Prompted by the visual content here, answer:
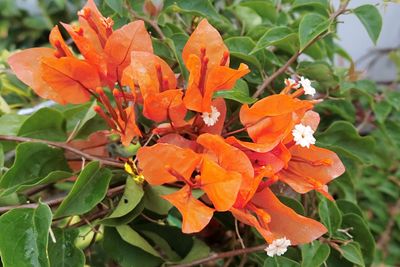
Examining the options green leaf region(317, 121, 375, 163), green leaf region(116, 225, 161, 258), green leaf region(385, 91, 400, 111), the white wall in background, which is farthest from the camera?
the white wall in background

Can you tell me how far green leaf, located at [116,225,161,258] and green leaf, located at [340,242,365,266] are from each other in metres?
0.17

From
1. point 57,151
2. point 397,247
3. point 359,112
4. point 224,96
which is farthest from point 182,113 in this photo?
point 397,247

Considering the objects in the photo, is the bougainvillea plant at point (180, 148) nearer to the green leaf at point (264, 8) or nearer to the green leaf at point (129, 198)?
the green leaf at point (129, 198)

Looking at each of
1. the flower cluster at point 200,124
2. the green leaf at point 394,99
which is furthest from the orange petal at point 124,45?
the green leaf at point 394,99

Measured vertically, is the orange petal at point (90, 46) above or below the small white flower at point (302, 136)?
above

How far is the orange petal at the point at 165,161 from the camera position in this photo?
1.38ft

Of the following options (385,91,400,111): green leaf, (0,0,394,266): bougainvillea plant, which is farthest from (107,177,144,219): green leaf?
(385,91,400,111): green leaf

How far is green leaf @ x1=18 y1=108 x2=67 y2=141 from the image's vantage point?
0.54 metres

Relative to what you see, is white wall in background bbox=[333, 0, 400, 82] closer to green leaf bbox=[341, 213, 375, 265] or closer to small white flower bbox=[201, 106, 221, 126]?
green leaf bbox=[341, 213, 375, 265]

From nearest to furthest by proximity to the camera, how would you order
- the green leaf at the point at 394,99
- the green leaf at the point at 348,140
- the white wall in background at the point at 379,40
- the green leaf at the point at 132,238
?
1. the green leaf at the point at 132,238
2. the green leaf at the point at 348,140
3. the green leaf at the point at 394,99
4. the white wall in background at the point at 379,40

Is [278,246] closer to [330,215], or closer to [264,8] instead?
[330,215]

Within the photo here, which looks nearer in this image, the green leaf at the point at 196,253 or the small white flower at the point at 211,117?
the small white flower at the point at 211,117

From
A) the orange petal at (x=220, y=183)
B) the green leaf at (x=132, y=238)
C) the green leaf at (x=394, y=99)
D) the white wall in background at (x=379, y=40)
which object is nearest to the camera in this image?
the orange petal at (x=220, y=183)

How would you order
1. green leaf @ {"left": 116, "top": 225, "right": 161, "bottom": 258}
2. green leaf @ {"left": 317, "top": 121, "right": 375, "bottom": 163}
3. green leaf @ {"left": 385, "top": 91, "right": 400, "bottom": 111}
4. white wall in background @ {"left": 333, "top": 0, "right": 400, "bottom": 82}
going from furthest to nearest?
white wall in background @ {"left": 333, "top": 0, "right": 400, "bottom": 82} → green leaf @ {"left": 385, "top": 91, "right": 400, "bottom": 111} → green leaf @ {"left": 317, "top": 121, "right": 375, "bottom": 163} → green leaf @ {"left": 116, "top": 225, "right": 161, "bottom": 258}
